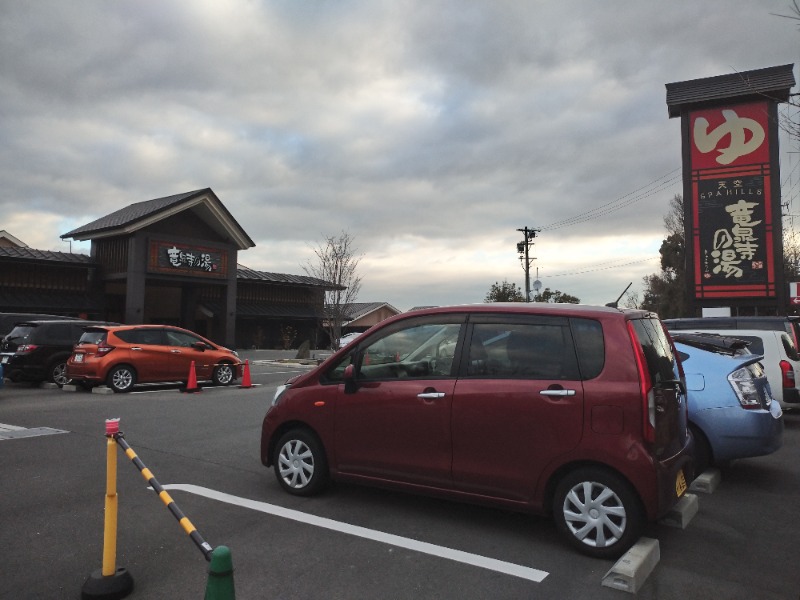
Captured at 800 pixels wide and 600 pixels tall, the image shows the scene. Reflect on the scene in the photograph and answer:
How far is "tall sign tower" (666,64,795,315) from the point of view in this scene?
2262cm

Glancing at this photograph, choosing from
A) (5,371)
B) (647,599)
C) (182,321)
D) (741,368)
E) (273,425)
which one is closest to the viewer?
(647,599)

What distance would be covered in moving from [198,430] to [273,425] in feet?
→ 12.0

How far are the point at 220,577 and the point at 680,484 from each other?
3388 mm

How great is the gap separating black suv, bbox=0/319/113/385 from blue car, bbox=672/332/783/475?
13806mm

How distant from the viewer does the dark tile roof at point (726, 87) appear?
21.5m

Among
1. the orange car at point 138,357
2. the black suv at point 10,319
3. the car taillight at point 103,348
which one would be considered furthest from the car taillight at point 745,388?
the black suv at point 10,319

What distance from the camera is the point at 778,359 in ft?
29.2

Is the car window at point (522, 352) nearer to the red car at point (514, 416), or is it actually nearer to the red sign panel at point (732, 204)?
the red car at point (514, 416)

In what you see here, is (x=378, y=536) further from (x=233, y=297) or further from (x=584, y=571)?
(x=233, y=297)

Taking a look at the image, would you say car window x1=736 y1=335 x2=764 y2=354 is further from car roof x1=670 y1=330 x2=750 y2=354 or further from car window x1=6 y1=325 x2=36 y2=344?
car window x1=6 y1=325 x2=36 y2=344

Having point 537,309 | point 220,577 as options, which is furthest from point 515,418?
point 220,577

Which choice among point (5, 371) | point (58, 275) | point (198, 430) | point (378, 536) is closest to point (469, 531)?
point (378, 536)

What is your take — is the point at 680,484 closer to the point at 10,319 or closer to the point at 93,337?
the point at 93,337

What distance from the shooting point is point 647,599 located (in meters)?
3.39
